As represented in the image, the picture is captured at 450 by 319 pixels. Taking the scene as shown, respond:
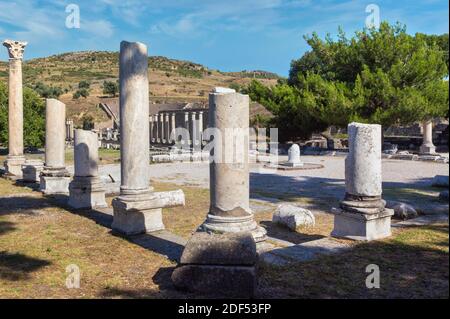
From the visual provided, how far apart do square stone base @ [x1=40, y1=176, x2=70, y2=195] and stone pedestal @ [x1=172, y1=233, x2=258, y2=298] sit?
7.90 m

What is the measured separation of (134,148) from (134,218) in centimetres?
115

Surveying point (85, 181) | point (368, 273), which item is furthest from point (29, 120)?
point (368, 273)

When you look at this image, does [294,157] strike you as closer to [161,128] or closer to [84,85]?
[161,128]

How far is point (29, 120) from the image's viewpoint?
26.3 m

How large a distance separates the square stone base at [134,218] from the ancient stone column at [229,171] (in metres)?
2.16

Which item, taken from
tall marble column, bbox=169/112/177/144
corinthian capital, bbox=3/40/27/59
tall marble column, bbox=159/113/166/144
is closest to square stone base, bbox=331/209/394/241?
corinthian capital, bbox=3/40/27/59

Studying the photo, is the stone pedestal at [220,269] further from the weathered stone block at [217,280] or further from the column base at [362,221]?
the column base at [362,221]

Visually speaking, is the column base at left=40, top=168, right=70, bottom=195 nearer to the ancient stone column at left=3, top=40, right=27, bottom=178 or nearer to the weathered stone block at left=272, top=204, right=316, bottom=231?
the ancient stone column at left=3, top=40, right=27, bottom=178

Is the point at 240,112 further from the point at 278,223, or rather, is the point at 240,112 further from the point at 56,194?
the point at 56,194

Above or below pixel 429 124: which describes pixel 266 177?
below

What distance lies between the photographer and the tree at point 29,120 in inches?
1003
